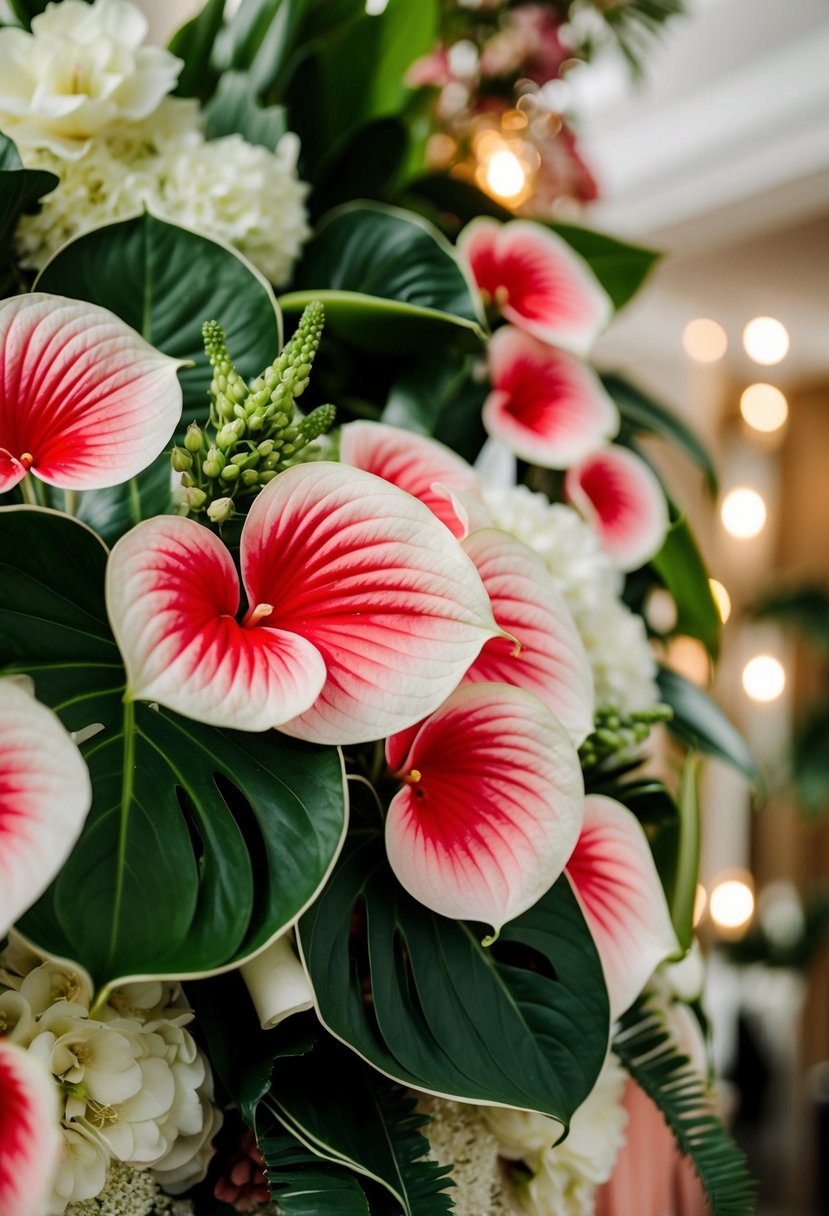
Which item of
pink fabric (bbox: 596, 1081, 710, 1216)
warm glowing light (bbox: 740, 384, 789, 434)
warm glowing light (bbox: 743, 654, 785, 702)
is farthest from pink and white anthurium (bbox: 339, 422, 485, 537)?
warm glowing light (bbox: 740, 384, 789, 434)

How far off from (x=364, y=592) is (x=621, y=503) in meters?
0.32

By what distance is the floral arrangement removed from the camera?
0.34 m

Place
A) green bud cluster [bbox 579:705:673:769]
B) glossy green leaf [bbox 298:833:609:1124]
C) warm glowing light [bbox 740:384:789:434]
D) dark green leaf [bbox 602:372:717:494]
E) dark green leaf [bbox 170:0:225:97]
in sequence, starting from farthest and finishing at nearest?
warm glowing light [bbox 740:384:789:434], dark green leaf [bbox 602:372:717:494], dark green leaf [bbox 170:0:225:97], green bud cluster [bbox 579:705:673:769], glossy green leaf [bbox 298:833:609:1124]

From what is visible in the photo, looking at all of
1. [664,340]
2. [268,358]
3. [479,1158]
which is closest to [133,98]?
[268,358]

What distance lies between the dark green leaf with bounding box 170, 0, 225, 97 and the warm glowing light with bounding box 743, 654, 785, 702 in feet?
11.9

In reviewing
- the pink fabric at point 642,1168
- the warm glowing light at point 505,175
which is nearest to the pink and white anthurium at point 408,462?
the pink fabric at point 642,1168

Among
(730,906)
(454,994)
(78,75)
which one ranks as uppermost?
(78,75)

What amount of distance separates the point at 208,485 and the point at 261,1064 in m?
0.22

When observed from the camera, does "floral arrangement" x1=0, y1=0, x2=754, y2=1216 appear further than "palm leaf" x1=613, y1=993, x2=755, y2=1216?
No

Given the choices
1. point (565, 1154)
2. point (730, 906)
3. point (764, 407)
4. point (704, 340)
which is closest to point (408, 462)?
point (565, 1154)

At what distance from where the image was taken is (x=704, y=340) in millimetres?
3785

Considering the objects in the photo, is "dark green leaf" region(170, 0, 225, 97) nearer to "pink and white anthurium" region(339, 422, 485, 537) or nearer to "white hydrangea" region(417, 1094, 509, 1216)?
"pink and white anthurium" region(339, 422, 485, 537)

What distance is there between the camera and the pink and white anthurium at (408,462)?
0.47m

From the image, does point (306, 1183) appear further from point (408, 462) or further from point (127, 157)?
point (127, 157)
